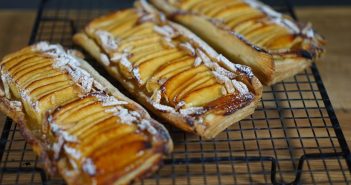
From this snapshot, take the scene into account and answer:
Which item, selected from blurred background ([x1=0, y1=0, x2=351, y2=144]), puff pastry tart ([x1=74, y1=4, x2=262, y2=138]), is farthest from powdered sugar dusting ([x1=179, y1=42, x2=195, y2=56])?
blurred background ([x1=0, y1=0, x2=351, y2=144])

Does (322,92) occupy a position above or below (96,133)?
below

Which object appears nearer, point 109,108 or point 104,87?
point 109,108

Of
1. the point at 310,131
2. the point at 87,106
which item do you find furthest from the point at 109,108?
the point at 310,131

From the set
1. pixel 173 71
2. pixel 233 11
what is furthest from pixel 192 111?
pixel 233 11

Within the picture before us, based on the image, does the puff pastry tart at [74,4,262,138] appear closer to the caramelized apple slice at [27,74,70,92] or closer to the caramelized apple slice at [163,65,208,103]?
the caramelized apple slice at [163,65,208,103]

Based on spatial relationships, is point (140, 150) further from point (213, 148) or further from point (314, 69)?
point (314, 69)

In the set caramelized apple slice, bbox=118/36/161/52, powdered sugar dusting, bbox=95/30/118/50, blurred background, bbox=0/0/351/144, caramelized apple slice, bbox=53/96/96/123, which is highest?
caramelized apple slice, bbox=53/96/96/123

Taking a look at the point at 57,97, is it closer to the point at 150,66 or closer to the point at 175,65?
the point at 150,66
